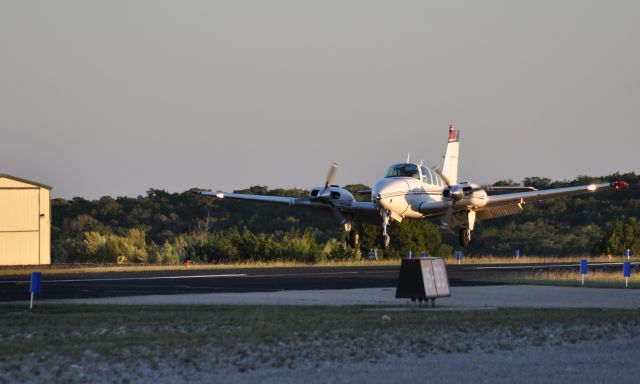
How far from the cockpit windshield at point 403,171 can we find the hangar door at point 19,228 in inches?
1073

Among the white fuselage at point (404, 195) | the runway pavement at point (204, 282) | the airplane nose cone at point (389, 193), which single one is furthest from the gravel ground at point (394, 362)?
the white fuselage at point (404, 195)

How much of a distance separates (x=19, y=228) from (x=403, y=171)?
2826 centimetres

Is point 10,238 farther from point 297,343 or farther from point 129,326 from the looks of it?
point 297,343

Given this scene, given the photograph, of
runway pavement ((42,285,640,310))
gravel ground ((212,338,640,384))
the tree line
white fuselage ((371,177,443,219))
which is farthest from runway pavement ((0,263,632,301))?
gravel ground ((212,338,640,384))

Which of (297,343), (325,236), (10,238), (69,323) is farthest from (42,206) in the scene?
(297,343)

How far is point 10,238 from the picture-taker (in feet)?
205

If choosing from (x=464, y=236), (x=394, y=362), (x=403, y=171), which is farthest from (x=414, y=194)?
(x=394, y=362)

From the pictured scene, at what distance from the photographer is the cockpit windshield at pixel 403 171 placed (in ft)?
153

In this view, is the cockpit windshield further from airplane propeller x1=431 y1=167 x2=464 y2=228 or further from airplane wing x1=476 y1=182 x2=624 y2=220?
airplane wing x1=476 y1=182 x2=624 y2=220

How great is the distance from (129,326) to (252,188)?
118 metres

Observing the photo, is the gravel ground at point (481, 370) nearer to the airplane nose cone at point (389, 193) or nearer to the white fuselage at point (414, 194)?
the airplane nose cone at point (389, 193)

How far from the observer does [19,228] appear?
206 ft

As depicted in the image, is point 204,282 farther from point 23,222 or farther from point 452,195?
point 23,222

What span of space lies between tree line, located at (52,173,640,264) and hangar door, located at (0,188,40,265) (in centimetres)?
A: 683
